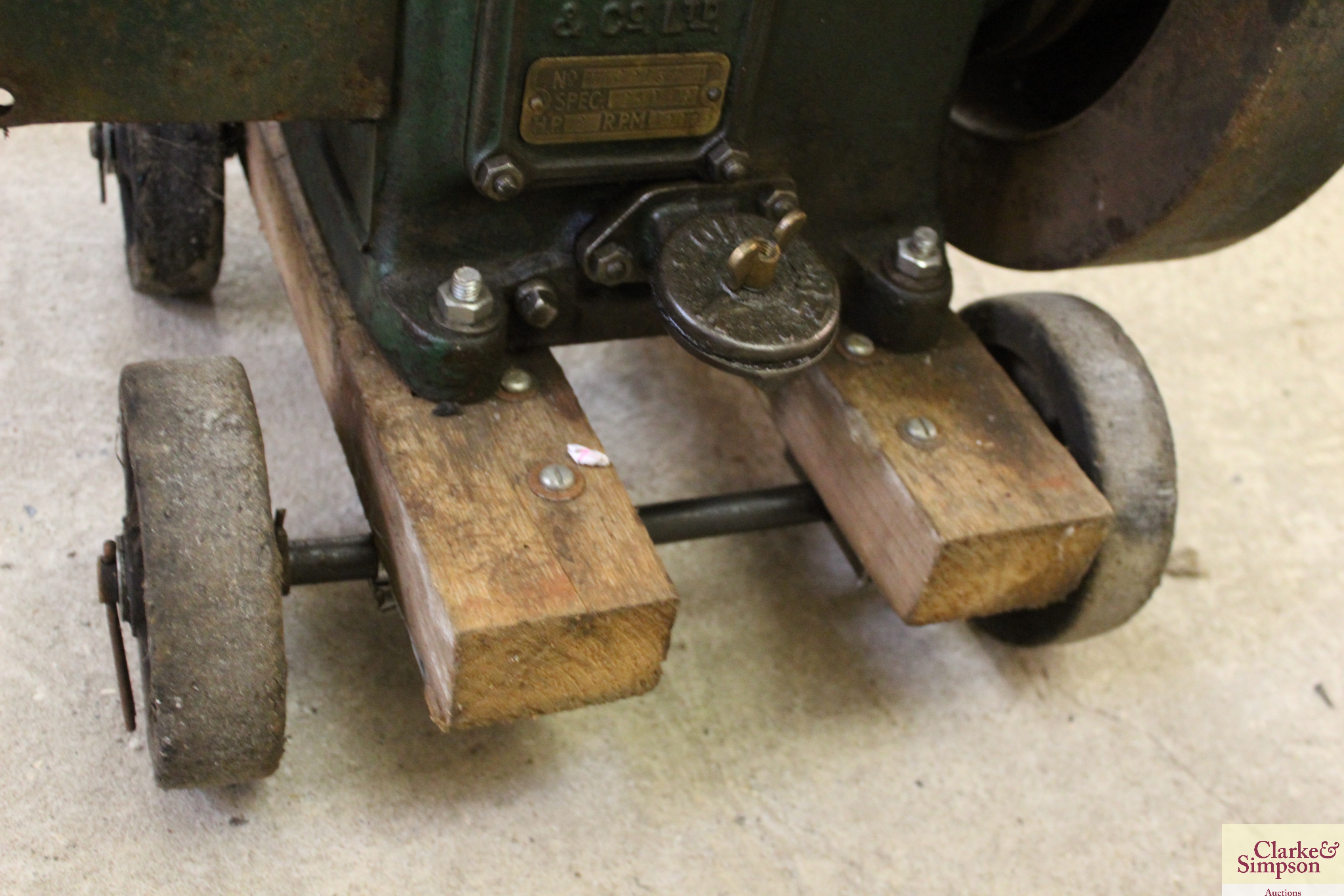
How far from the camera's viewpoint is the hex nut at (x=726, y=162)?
49.8 inches

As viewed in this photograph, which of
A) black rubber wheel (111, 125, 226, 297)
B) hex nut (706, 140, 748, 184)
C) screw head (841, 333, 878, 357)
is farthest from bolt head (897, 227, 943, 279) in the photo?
black rubber wheel (111, 125, 226, 297)

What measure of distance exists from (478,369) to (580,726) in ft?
1.35

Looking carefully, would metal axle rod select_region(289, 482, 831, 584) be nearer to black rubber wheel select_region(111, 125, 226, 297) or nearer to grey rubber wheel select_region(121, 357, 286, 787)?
grey rubber wheel select_region(121, 357, 286, 787)

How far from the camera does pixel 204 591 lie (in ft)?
3.56

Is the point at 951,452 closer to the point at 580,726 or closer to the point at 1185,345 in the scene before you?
the point at 580,726

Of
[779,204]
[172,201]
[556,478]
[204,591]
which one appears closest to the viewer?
[204,591]

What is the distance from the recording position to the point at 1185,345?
6.95 feet

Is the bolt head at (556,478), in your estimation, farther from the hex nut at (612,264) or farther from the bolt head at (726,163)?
the bolt head at (726,163)

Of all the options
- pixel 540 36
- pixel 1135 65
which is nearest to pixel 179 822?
pixel 540 36

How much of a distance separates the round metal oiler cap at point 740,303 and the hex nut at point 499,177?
0.15 m

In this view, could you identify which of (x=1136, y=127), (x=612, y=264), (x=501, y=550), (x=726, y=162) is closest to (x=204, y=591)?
(x=501, y=550)

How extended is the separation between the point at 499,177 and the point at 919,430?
0.48m

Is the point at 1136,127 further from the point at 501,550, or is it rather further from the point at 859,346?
the point at 501,550
